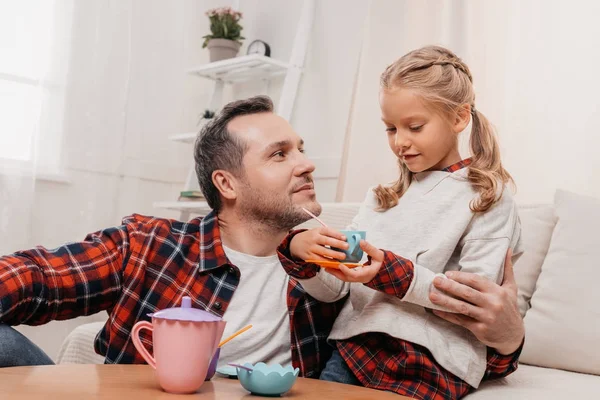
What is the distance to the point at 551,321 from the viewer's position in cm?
182

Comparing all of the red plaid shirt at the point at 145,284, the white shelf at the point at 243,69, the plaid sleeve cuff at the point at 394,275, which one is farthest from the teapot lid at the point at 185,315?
the white shelf at the point at 243,69

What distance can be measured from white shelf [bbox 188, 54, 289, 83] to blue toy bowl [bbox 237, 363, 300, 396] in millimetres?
2470

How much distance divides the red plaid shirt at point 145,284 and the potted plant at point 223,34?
210 centimetres

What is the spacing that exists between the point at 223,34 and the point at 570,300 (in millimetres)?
2380

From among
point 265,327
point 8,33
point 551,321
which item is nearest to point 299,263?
point 265,327

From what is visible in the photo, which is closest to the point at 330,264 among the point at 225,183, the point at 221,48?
the point at 225,183

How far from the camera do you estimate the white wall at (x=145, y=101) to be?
3248 millimetres

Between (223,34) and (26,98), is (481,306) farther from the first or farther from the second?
(223,34)

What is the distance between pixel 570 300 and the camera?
1.83 meters

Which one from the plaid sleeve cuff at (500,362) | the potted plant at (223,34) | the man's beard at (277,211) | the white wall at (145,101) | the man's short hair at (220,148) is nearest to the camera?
the plaid sleeve cuff at (500,362)

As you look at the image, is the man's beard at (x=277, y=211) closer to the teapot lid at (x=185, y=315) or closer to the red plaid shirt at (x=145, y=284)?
the red plaid shirt at (x=145, y=284)

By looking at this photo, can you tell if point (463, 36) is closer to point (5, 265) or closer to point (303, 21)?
point (303, 21)

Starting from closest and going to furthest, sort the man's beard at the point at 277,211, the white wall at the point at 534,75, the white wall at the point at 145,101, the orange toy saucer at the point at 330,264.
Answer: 1. the orange toy saucer at the point at 330,264
2. the man's beard at the point at 277,211
3. the white wall at the point at 534,75
4. the white wall at the point at 145,101

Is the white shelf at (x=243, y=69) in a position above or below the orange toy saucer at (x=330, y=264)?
above
